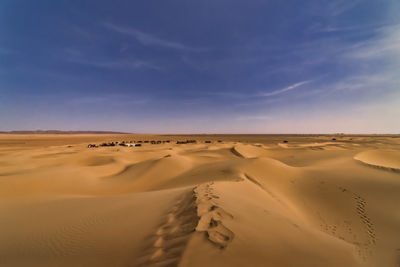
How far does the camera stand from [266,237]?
3.26 metres

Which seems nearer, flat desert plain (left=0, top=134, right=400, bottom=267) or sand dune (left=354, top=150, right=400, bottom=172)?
flat desert plain (left=0, top=134, right=400, bottom=267)

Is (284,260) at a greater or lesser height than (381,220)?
greater

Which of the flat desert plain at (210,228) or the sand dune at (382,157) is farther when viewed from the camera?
the sand dune at (382,157)

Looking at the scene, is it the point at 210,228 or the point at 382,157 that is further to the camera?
the point at 382,157

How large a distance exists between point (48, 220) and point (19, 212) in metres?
1.79

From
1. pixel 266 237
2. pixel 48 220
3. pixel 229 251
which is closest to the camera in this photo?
pixel 229 251

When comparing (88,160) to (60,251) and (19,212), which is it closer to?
(19,212)

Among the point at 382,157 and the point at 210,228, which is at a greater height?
the point at 210,228

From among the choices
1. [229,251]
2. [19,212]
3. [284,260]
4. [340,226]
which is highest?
[229,251]

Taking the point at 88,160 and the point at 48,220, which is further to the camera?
the point at 88,160

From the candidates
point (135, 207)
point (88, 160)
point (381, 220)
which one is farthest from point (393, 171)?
point (88, 160)

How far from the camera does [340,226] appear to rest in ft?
19.4

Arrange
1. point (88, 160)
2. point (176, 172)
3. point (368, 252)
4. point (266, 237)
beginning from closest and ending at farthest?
1. point (266, 237)
2. point (368, 252)
3. point (176, 172)
4. point (88, 160)

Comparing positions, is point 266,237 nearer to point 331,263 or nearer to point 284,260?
point 284,260
